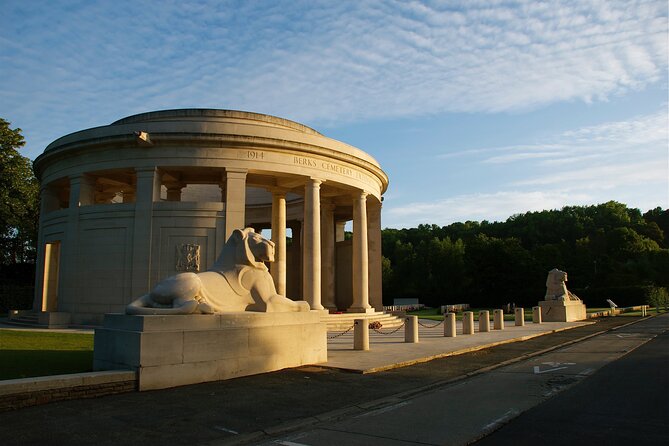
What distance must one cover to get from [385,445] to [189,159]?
75.1ft

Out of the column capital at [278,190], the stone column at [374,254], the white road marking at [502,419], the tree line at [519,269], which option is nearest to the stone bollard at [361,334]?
the white road marking at [502,419]

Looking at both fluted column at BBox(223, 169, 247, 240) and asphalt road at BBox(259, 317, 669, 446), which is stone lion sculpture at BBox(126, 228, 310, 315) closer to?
asphalt road at BBox(259, 317, 669, 446)

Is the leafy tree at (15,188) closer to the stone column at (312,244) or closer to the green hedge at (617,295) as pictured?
the stone column at (312,244)

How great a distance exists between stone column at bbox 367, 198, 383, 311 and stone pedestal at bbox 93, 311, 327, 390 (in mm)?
24426

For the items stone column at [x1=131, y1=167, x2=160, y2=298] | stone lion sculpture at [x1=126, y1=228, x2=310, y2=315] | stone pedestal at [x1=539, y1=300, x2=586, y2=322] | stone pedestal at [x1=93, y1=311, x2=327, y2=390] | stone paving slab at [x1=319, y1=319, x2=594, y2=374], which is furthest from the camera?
stone pedestal at [x1=539, y1=300, x2=586, y2=322]

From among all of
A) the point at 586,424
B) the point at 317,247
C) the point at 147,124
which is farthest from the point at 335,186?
the point at 586,424

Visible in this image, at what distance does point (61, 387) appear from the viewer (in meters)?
8.91

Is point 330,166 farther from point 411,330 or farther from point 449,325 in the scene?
point 411,330

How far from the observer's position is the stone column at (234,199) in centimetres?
2694

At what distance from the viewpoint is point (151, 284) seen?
26.5m

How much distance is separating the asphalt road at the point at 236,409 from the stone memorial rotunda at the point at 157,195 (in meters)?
16.0

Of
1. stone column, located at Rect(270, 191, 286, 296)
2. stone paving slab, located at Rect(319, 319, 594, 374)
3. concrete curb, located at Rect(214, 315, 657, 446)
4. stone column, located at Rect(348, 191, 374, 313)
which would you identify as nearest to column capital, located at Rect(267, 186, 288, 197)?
stone column, located at Rect(270, 191, 286, 296)

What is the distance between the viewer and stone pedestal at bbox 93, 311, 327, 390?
10.3 meters

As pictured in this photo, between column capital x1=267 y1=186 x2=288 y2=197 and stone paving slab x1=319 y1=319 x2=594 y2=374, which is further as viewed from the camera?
column capital x1=267 y1=186 x2=288 y2=197
